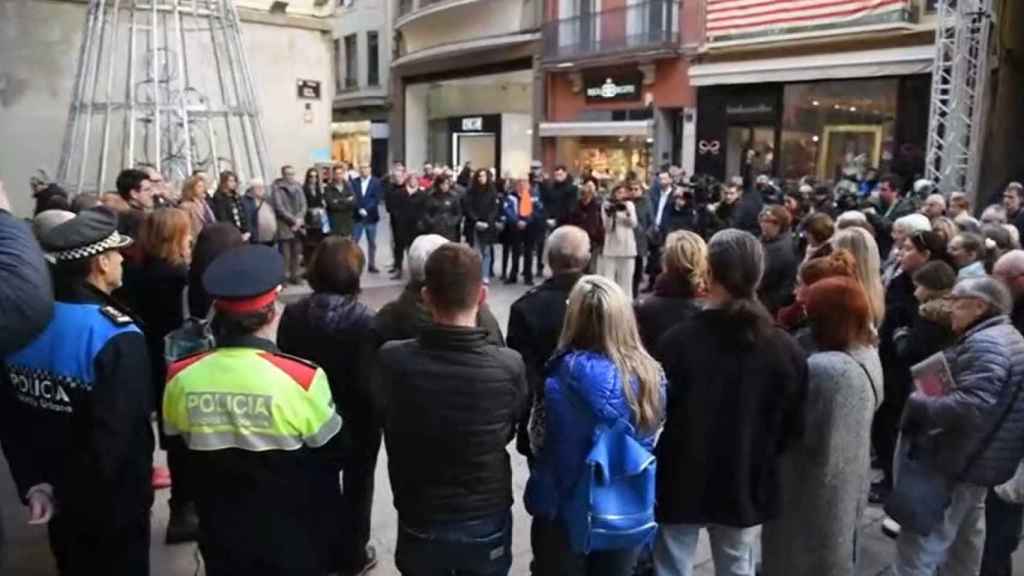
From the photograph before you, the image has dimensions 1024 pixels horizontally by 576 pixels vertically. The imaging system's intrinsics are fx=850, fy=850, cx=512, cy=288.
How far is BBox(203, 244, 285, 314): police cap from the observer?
262cm

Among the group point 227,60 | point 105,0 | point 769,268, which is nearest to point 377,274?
point 227,60

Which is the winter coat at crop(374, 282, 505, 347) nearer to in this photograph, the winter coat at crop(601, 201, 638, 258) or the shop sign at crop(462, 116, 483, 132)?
the winter coat at crop(601, 201, 638, 258)

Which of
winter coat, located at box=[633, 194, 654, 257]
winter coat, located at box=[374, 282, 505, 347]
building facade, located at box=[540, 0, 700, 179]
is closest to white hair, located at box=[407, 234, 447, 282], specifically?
winter coat, located at box=[374, 282, 505, 347]

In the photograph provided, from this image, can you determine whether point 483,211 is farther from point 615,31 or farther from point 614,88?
point 615,31

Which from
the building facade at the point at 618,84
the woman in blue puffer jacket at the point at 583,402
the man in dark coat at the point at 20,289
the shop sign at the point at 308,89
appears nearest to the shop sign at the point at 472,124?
the building facade at the point at 618,84

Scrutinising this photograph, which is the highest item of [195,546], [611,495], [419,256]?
[419,256]

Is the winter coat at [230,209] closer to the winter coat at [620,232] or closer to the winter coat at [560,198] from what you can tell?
the winter coat at [620,232]

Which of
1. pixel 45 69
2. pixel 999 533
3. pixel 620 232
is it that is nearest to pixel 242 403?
pixel 999 533

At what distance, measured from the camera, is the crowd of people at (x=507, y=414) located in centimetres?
265

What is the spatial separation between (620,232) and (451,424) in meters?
8.04

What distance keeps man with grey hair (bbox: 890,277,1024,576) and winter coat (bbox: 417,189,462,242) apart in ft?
28.9

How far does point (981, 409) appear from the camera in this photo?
3414 mm

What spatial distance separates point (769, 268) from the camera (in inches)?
241

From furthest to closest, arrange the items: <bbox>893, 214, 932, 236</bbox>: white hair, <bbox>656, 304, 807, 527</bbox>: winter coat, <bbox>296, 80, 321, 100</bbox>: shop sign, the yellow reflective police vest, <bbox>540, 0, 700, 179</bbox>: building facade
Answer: <bbox>540, 0, 700, 179</bbox>: building facade < <bbox>296, 80, 321, 100</bbox>: shop sign < <bbox>893, 214, 932, 236</bbox>: white hair < <bbox>656, 304, 807, 527</bbox>: winter coat < the yellow reflective police vest
